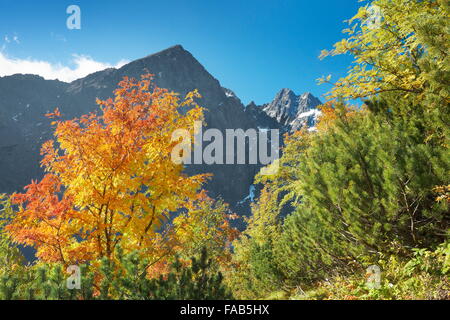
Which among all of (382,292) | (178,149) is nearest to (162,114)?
(178,149)

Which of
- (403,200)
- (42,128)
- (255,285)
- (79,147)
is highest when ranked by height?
(42,128)

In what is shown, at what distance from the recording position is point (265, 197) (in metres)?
23.9

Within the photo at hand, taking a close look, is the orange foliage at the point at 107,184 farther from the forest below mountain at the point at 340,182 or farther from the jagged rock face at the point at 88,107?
the jagged rock face at the point at 88,107

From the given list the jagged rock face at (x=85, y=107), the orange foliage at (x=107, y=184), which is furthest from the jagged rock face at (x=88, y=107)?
the orange foliage at (x=107, y=184)

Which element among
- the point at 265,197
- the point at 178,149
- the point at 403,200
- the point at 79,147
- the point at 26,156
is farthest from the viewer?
the point at 26,156

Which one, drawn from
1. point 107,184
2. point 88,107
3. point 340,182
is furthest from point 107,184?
point 88,107

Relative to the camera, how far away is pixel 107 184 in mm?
5410

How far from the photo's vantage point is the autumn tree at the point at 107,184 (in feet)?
17.2

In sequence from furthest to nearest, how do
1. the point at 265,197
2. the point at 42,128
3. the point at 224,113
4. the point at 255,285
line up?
the point at 224,113 → the point at 42,128 → the point at 265,197 → the point at 255,285

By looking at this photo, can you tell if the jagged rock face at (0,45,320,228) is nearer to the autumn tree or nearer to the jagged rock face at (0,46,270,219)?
the jagged rock face at (0,46,270,219)
